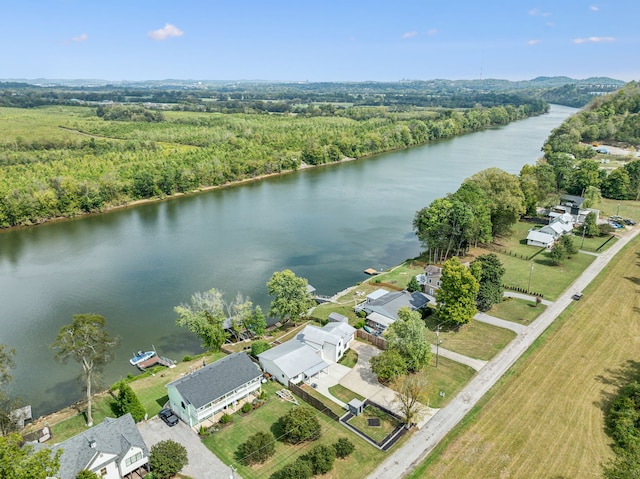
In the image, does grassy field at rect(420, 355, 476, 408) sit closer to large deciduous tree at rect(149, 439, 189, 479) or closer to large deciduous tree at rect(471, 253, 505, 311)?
large deciduous tree at rect(471, 253, 505, 311)

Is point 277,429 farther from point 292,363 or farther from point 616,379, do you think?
point 616,379

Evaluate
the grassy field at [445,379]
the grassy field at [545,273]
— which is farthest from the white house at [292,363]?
the grassy field at [545,273]

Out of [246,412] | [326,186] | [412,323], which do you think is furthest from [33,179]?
[412,323]

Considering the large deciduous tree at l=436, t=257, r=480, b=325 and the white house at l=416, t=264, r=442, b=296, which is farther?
the white house at l=416, t=264, r=442, b=296

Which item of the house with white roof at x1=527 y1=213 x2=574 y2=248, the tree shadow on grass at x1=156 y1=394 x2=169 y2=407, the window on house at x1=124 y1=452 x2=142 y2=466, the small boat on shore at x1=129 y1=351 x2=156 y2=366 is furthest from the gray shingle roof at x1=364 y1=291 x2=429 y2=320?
the house with white roof at x1=527 y1=213 x2=574 y2=248

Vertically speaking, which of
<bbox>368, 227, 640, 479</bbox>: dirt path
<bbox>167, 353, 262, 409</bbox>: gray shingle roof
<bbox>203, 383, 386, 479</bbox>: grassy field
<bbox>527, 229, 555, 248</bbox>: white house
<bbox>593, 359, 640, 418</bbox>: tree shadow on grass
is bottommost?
<bbox>203, 383, 386, 479</bbox>: grassy field

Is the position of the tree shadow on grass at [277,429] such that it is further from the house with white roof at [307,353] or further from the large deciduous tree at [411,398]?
the large deciduous tree at [411,398]
